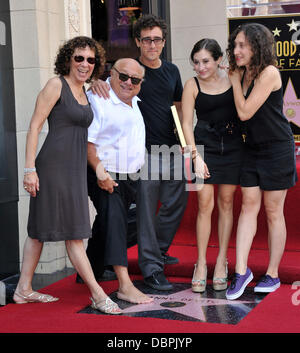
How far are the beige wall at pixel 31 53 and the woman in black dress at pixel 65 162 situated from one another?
112cm

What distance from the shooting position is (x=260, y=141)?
13.4ft

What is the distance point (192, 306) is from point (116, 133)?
1.23 m

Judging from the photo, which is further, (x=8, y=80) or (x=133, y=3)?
(x=133, y=3)

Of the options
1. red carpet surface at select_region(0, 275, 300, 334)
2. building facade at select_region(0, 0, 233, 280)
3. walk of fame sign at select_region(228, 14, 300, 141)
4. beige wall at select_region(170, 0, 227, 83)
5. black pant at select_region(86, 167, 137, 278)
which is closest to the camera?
red carpet surface at select_region(0, 275, 300, 334)

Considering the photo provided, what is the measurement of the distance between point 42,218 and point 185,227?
185 centimetres

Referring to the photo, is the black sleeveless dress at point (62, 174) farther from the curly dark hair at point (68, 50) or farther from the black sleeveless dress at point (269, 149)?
the black sleeveless dress at point (269, 149)

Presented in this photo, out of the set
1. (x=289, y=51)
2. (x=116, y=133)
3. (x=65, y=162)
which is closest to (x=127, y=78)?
(x=116, y=133)

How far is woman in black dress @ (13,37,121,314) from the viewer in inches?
147

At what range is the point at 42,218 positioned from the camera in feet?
12.5

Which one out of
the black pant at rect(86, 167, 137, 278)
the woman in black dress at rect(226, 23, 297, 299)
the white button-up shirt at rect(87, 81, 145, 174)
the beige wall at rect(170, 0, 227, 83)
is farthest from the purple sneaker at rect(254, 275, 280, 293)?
the beige wall at rect(170, 0, 227, 83)

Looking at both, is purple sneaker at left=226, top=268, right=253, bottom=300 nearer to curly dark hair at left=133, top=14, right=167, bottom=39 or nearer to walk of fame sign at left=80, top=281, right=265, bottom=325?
walk of fame sign at left=80, top=281, right=265, bottom=325

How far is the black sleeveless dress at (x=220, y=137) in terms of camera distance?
412 cm

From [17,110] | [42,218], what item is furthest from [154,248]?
[17,110]
